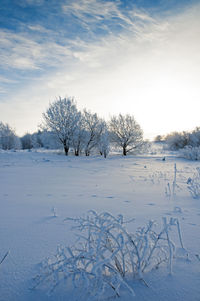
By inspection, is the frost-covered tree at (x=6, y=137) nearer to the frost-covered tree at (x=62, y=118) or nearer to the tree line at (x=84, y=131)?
the tree line at (x=84, y=131)

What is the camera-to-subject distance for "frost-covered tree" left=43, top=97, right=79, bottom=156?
19.1 meters

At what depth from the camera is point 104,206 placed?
125 inches

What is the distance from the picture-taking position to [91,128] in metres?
21.2

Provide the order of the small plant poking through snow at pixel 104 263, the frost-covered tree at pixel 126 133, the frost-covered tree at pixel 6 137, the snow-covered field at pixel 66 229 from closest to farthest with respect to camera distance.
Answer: the small plant poking through snow at pixel 104 263, the snow-covered field at pixel 66 229, the frost-covered tree at pixel 126 133, the frost-covered tree at pixel 6 137

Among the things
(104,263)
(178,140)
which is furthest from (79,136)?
(178,140)

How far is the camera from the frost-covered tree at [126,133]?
77.1 ft

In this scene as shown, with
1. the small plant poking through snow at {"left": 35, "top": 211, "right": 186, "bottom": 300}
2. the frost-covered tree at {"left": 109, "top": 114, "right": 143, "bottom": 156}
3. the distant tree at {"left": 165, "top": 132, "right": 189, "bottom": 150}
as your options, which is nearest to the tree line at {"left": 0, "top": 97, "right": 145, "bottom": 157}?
the frost-covered tree at {"left": 109, "top": 114, "right": 143, "bottom": 156}

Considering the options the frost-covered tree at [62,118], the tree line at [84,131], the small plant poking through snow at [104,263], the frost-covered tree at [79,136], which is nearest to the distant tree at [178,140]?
the tree line at [84,131]

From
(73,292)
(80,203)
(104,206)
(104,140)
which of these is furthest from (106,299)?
(104,140)

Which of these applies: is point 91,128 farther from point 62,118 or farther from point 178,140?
point 178,140

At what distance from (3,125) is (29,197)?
39.4m

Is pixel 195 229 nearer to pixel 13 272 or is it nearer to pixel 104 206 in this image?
pixel 104 206

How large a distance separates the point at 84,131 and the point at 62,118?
3.09 meters

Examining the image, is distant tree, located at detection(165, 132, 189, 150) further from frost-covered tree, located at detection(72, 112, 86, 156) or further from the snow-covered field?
the snow-covered field
